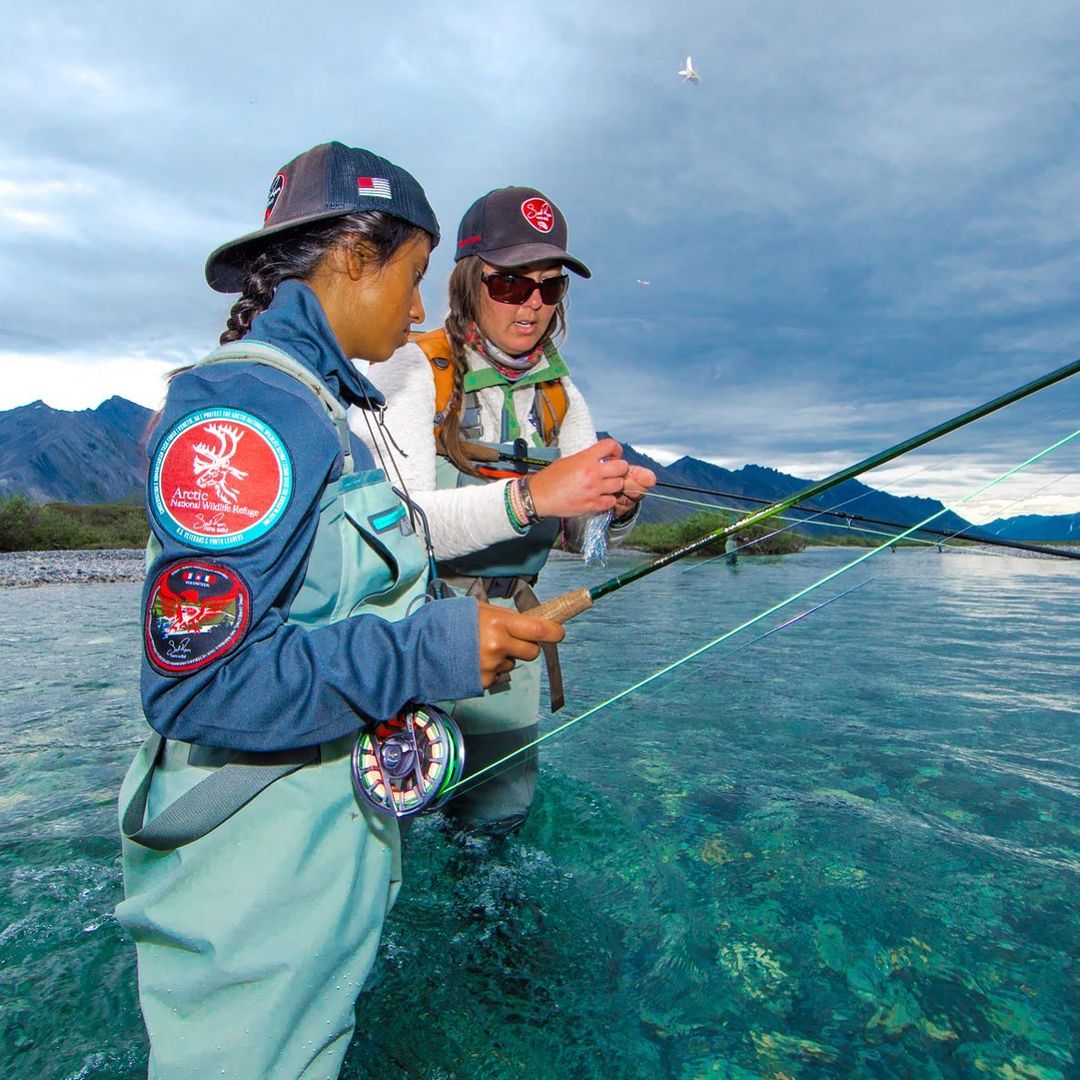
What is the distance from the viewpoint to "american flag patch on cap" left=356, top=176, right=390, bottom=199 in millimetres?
1922

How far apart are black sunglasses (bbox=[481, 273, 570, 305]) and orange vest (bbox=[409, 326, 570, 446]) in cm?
30

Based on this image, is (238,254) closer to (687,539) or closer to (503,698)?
(503,698)

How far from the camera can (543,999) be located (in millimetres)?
2701

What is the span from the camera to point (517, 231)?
3.18 m

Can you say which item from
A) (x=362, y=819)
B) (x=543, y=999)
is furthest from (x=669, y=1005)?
(x=362, y=819)

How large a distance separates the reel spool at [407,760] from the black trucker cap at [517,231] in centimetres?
213

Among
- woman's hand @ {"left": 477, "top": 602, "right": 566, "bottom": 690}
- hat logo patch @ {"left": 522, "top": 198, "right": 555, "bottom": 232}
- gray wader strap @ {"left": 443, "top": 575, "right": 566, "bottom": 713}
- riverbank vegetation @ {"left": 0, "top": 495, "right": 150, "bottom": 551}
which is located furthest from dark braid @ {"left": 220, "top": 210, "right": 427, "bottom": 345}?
riverbank vegetation @ {"left": 0, "top": 495, "right": 150, "bottom": 551}

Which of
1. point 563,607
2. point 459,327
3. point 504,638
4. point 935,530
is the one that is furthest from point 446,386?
point 935,530

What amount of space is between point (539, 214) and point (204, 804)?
107 inches

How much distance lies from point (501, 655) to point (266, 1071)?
0.97 metres

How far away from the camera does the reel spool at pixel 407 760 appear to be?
1.69 meters

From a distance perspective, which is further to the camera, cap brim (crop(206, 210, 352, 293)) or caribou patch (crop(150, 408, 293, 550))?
cap brim (crop(206, 210, 352, 293))

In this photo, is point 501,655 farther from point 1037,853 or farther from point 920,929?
point 1037,853

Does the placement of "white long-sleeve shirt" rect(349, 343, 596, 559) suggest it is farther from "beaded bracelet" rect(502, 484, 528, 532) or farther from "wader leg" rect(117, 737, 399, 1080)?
"wader leg" rect(117, 737, 399, 1080)
